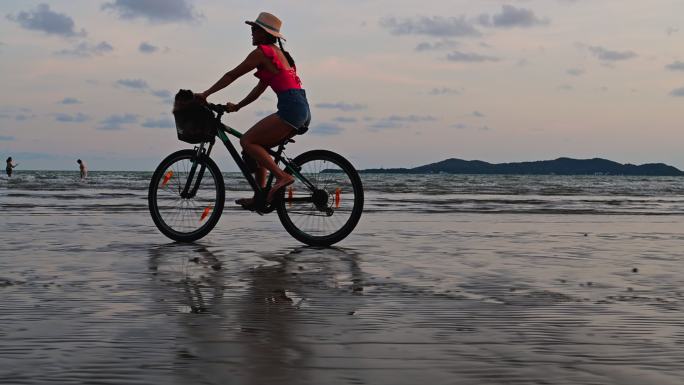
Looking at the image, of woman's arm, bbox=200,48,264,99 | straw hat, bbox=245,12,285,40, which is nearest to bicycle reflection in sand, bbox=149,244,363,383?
woman's arm, bbox=200,48,264,99

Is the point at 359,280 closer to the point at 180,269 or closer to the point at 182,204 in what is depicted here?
the point at 180,269

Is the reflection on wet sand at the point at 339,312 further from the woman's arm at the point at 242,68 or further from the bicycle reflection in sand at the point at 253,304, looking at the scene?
the woman's arm at the point at 242,68

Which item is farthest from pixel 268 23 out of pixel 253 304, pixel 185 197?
pixel 253 304

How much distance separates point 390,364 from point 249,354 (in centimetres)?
50

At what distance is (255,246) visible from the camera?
22.9 ft

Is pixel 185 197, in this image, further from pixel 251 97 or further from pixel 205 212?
pixel 251 97

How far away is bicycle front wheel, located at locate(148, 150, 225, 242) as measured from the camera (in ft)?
24.8

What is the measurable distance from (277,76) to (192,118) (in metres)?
0.94

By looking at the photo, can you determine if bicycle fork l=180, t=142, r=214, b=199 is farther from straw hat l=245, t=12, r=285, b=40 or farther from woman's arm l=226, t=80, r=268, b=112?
straw hat l=245, t=12, r=285, b=40

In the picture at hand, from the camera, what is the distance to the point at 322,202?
23.9 feet

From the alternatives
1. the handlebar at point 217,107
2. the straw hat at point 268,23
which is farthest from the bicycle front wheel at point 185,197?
the straw hat at point 268,23

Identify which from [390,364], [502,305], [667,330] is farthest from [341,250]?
[390,364]

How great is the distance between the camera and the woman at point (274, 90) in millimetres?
7008

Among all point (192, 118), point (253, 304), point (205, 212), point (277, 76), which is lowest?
point (253, 304)
